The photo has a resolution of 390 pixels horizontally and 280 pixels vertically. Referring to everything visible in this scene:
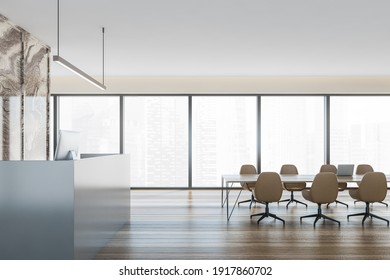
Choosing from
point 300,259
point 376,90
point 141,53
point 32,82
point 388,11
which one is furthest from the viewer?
point 376,90

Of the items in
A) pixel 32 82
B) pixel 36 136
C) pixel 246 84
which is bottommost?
pixel 36 136

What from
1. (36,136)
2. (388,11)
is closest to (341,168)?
(388,11)

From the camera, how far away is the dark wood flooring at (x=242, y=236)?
388cm

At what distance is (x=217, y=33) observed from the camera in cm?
548

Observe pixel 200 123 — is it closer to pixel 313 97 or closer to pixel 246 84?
pixel 246 84

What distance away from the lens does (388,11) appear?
457 cm

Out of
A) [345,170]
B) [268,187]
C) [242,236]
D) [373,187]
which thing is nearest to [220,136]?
[345,170]

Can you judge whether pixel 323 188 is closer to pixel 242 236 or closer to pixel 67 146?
pixel 242 236

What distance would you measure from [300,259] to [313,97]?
659cm

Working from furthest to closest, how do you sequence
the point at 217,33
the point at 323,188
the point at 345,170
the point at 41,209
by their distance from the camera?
the point at 345,170 → the point at 217,33 → the point at 323,188 → the point at 41,209

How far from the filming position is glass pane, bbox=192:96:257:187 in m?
9.52

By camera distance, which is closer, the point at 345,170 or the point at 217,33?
the point at 217,33

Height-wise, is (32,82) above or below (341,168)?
above

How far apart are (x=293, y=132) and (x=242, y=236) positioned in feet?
18.4
